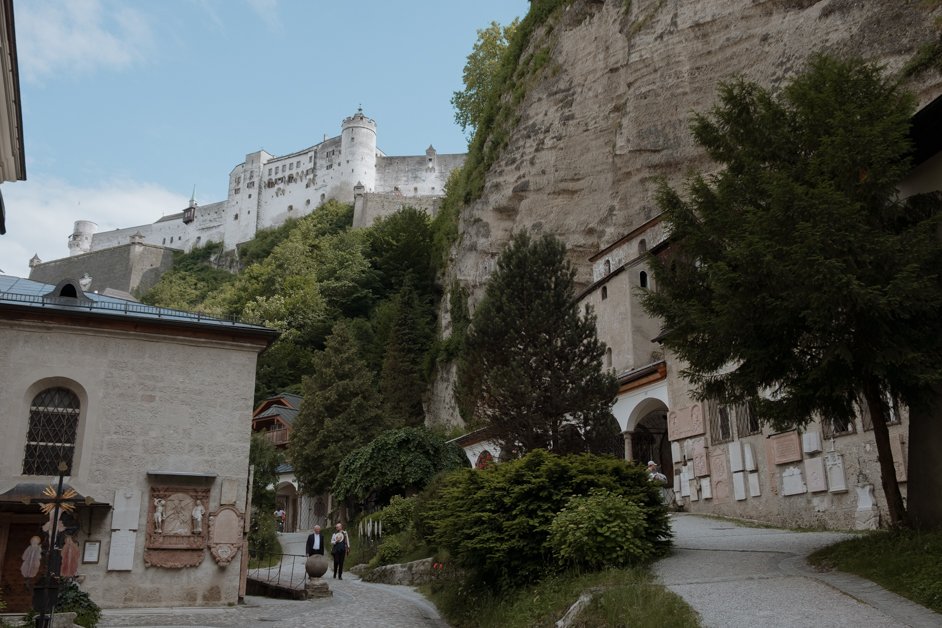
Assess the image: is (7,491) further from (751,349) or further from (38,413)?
(751,349)

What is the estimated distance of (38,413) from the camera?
56.4 ft

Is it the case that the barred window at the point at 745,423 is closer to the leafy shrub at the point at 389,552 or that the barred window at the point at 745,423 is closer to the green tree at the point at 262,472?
the leafy shrub at the point at 389,552

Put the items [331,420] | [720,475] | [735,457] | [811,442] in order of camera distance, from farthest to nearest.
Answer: [331,420]
[720,475]
[735,457]
[811,442]

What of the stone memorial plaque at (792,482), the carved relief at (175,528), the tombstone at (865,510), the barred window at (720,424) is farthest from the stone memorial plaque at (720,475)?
the carved relief at (175,528)

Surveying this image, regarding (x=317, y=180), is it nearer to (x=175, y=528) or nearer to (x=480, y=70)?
(x=480, y=70)

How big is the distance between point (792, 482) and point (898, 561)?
876 cm

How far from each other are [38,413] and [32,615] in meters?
5.84

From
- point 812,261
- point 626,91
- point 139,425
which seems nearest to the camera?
point 812,261

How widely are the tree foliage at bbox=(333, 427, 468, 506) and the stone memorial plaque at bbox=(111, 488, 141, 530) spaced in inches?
489

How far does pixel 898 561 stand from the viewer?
9812mm

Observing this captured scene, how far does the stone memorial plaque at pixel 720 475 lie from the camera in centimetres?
2055

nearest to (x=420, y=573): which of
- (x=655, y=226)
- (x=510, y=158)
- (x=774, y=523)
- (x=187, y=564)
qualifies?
(x=187, y=564)

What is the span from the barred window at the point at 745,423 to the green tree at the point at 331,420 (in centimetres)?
1930

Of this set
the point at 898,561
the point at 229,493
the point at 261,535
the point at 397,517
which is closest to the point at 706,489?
the point at 397,517
